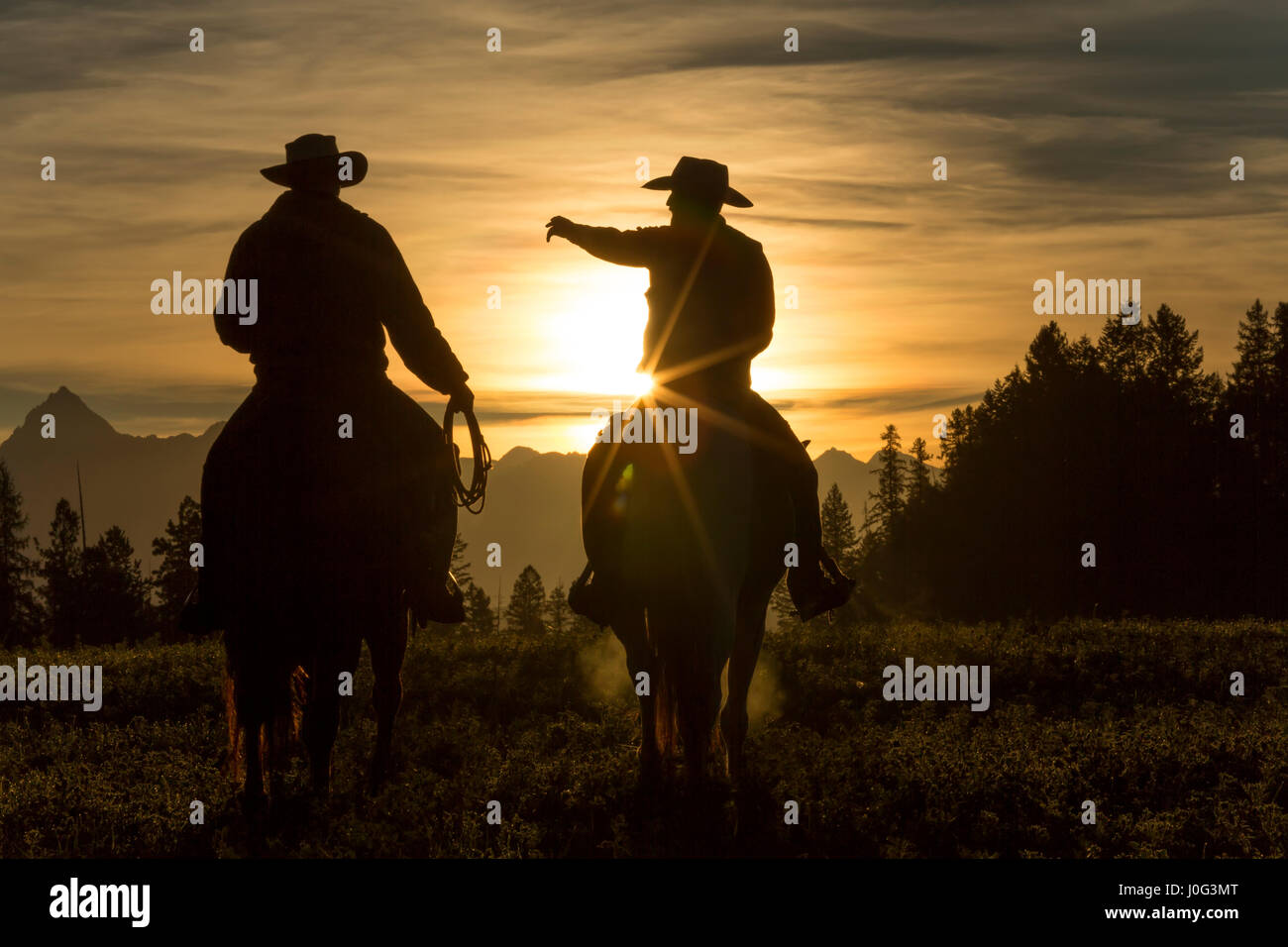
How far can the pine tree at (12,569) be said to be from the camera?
59.2 m

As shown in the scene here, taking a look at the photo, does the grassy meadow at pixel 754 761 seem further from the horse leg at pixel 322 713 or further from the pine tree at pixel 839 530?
the pine tree at pixel 839 530

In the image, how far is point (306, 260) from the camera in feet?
26.8

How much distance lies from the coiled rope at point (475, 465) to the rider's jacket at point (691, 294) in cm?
129

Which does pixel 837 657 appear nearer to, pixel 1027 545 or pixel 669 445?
pixel 669 445

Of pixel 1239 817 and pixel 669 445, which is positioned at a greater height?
pixel 669 445

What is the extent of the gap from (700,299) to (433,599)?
2849 millimetres

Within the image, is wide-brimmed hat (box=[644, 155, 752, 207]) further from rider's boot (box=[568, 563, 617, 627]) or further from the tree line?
the tree line

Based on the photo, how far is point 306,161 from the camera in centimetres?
838

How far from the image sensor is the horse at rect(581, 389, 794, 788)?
791cm

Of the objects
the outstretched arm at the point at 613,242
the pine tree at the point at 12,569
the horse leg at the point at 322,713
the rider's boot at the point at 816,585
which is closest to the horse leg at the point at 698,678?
the rider's boot at the point at 816,585

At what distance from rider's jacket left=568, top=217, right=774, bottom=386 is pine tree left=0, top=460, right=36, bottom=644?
2140 inches

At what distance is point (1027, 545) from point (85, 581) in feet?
142
